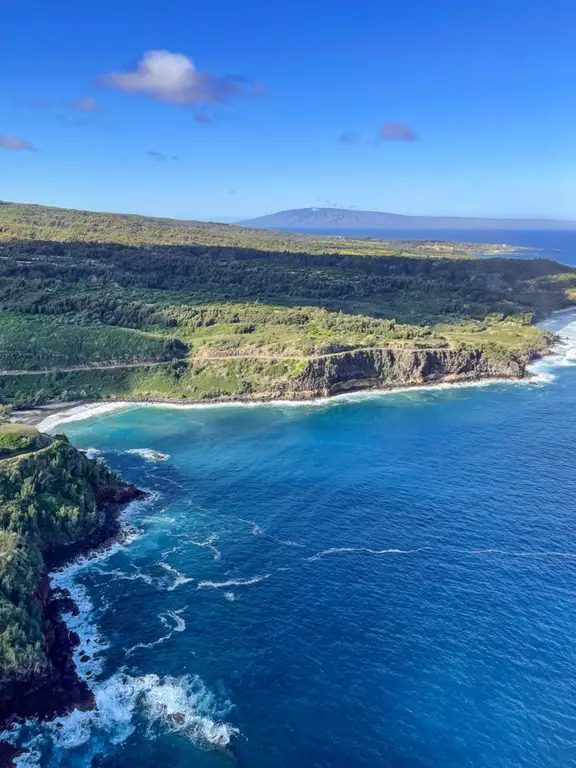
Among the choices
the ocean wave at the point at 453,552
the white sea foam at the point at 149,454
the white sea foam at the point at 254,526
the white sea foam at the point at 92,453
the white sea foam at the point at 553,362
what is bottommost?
the ocean wave at the point at 453,552

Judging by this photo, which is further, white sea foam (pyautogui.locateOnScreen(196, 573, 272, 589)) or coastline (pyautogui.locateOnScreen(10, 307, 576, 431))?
coastline (pyautogui.locateOnScreen(10, 307, 576, 431))

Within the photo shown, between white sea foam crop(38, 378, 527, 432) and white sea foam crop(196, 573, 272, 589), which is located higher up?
white sea foam crop(38, 378, 527, 432)

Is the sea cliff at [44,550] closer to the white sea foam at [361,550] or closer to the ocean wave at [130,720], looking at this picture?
the ocean wave at [130,720]

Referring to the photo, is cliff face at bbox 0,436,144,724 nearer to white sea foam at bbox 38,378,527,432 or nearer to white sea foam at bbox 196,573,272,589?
white sea foam at bbox 196,573,272,589

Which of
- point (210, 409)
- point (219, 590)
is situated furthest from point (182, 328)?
point (219, 590)

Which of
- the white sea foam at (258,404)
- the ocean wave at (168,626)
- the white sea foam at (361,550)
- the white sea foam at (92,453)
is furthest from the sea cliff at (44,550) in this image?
the white sea foam at (258,404)

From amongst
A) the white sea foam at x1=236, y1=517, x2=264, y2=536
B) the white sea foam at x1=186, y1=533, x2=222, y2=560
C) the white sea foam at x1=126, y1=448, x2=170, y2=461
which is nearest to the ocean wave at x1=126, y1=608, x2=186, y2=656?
the white sea foam at x1=186, y1=533, x2=222, y2=560

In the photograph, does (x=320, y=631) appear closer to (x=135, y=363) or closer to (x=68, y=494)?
(x=68, y=494)
